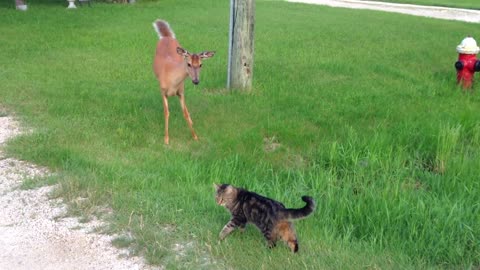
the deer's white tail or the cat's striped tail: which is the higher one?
the deer's white tail

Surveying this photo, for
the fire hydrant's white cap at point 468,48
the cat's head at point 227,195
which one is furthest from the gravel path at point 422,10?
the cat's head at point 227,195

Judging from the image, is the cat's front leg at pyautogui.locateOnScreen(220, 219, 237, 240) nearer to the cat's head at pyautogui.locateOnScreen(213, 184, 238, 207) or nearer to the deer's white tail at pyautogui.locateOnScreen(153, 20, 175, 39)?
the cat's head at pyautogui.locateOnScreen(213, 184, 238, 207)

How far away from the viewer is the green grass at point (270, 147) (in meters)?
4.05

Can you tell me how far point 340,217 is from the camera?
4.52 meters

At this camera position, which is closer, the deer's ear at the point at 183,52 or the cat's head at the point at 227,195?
the cat's head at the point at 227,195

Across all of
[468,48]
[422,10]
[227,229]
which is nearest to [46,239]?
[227,229]

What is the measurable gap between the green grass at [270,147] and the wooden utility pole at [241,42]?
1.14ft

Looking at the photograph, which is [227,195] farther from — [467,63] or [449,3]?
[449,3]

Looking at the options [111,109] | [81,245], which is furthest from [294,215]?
[111,109]

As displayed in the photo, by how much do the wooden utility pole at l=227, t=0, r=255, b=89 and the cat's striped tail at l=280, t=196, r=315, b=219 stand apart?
4.79 metres

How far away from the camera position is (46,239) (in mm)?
4191

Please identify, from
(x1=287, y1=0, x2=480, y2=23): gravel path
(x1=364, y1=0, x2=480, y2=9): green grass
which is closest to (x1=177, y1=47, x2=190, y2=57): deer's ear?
(x1=287, y1=0, x2=480, y2=23): gravel path

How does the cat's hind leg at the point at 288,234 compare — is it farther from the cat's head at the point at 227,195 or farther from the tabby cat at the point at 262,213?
the cat's head at the point at 227,195

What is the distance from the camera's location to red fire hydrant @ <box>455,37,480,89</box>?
853cm
